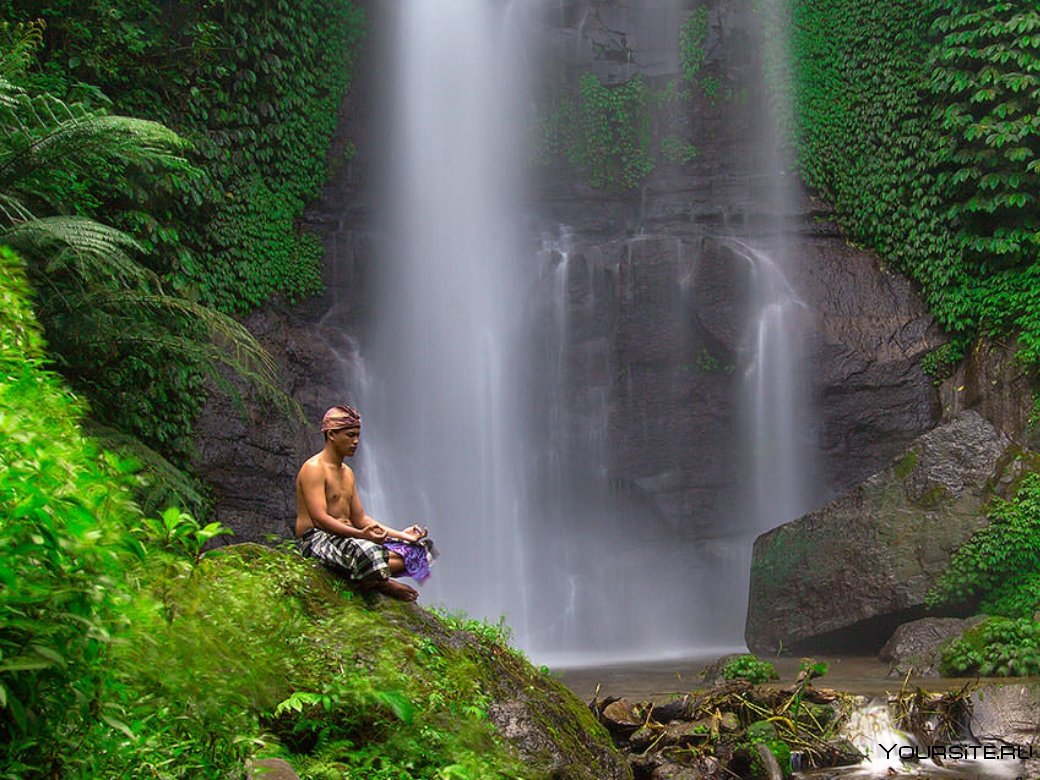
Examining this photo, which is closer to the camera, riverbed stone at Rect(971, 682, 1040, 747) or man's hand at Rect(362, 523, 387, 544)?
man's hand at Rect(362, 523, 387, 544)

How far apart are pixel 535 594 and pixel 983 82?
9.77 metres

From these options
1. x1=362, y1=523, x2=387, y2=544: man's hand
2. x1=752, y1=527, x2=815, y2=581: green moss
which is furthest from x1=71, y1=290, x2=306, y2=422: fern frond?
x1=752, y1=527, x2=815, y2=581: green moss

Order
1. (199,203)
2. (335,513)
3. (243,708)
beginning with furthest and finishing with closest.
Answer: (199,203) < (335,513) < (243,708)

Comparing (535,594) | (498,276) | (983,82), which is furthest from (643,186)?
(535,594)

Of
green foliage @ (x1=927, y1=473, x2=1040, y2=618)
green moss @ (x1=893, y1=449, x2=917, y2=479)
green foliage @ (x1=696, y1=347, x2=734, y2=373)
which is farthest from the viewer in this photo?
green foliage @ (x1=696, y1=347, x2=734, y2=373)

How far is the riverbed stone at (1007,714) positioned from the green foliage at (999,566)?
14.5 ft

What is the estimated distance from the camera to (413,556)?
18.5 ft

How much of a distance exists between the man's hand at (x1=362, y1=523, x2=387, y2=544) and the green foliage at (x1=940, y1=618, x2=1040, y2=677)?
6.84 meters

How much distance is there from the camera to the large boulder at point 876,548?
12562 millimetres

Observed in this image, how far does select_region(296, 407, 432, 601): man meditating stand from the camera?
5410 millimetres

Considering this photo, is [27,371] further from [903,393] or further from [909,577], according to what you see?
[903,393]

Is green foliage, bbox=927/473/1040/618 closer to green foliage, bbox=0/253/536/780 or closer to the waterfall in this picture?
the waterfall

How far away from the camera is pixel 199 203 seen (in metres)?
13.6

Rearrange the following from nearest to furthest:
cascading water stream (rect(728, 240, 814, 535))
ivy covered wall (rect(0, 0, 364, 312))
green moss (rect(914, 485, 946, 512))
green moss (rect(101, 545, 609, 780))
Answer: green moss (rect(101, 545, 609, 780))
green moss (rect(914, 485, 946, 512))
ivy covered wall (rect(0, 0, 364, 312))
cascading water stream (rect(728, 240, 814, 535))
